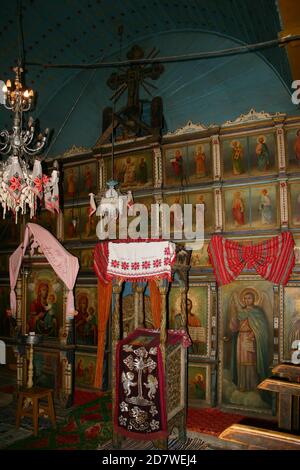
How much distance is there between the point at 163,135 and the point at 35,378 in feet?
20.4

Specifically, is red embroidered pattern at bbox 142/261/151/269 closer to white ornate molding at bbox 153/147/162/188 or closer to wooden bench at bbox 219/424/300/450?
white ornate molding at bbox 153/147/162/188

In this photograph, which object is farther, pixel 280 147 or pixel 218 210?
pixel 218 210

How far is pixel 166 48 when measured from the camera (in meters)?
8.76

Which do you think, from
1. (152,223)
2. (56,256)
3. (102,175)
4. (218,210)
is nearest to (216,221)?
(218,210)

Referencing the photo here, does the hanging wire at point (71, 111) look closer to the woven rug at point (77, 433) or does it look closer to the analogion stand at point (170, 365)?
the analogion stand at point (170, 365)

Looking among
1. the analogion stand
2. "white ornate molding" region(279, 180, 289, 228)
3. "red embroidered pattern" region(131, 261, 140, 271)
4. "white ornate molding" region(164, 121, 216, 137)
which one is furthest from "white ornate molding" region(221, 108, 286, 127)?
"red embroidered pattern" region(131, 261, 140, 271)

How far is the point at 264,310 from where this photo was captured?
24.7 feet

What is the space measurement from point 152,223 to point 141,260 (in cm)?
253

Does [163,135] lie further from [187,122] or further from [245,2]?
[245,2]

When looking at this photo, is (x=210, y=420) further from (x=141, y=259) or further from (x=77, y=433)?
(x=141, y=259)

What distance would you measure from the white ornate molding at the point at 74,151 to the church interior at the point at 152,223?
0.05 m

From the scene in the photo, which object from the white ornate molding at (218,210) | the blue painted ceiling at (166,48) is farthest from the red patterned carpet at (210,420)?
the blue painted ceiling at (166,48)

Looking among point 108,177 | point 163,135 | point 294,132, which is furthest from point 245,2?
point 108,177

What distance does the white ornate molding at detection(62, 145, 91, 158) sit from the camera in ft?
31.8
